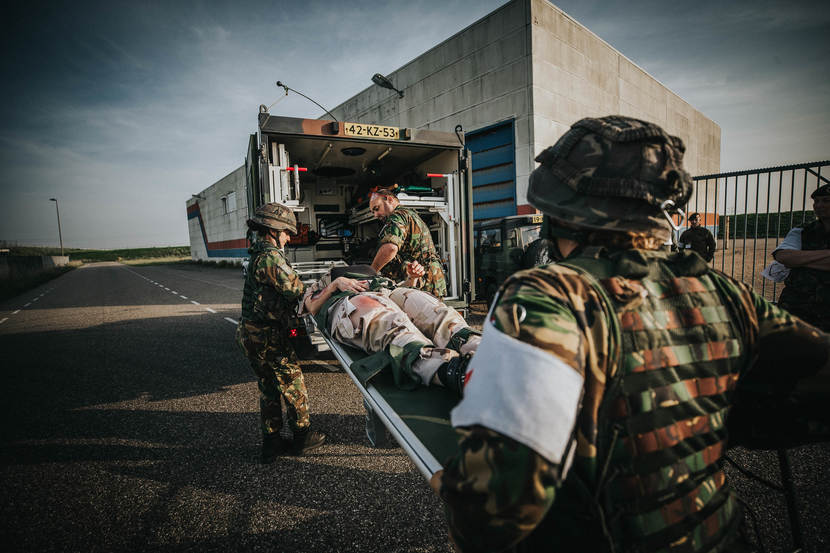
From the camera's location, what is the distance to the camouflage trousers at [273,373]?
263 cm

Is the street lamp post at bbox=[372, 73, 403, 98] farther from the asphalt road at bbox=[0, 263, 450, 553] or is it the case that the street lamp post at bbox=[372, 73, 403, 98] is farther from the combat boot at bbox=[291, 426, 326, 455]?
the combat boot at bbox=[291, 426, 326, 455]

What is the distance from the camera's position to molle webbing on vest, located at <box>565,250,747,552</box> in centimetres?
76

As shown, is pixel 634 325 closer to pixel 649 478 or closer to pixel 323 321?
pixel 649 478

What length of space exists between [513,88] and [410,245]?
20.8 ft

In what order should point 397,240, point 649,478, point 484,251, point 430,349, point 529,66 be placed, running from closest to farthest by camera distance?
1. point 649,478
2. point 430,349
3. point 397,240
4. point 484,251
5. point 529,66

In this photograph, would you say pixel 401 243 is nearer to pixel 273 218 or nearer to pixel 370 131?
pixel 273 218

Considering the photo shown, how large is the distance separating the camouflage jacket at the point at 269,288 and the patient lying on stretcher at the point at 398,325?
0.92ft

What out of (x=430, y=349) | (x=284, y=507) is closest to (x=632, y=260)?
(x=430, y=349)

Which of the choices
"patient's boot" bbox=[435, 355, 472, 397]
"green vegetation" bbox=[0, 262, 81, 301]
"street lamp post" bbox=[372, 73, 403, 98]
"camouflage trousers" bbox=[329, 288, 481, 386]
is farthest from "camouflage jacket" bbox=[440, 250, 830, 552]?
"green vegetation" bbox=[0, 262, 81, 301]

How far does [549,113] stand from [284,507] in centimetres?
885

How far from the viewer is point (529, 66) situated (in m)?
7.90

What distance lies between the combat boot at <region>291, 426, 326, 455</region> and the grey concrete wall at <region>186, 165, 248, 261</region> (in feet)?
58.5

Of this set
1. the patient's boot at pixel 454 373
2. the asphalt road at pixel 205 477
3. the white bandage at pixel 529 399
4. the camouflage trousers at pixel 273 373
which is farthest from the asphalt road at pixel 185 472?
the white bandage at pixel 529 399

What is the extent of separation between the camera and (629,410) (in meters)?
0.76
